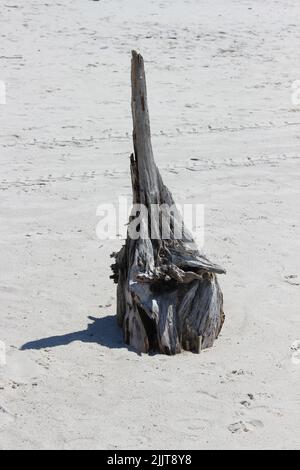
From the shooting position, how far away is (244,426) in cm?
529

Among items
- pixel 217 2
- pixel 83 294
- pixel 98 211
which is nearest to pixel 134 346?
pixel 83 294

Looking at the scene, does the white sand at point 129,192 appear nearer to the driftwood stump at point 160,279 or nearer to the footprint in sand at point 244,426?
the footprint in sand at point 244,426

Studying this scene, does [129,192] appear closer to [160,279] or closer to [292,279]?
[292,279]

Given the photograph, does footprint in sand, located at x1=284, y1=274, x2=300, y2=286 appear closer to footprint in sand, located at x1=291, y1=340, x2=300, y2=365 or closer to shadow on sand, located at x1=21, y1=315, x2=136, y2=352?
footprint in sand, located at x1=291, y1=340, x2=300, y2=365

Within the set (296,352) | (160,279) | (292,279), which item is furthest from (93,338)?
(292,279)

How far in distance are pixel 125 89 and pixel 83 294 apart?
5511mm

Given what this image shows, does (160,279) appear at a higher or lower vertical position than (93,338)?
higher

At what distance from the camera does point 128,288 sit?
5996 mm

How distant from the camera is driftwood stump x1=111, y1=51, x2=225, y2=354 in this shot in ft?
19.6

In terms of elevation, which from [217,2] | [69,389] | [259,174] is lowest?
[69,389]

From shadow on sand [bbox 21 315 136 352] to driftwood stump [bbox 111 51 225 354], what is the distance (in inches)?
4.3

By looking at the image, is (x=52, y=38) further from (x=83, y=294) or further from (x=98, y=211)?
(x=83, y=294)

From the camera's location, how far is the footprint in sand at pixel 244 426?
5266 millimetres

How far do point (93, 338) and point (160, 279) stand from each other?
605mm
